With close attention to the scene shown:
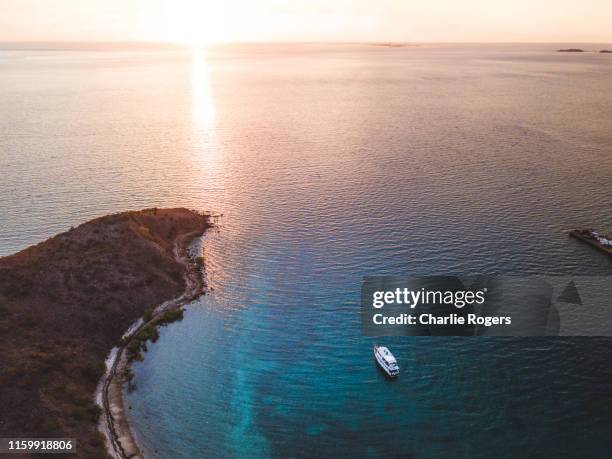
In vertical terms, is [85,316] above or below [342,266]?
above

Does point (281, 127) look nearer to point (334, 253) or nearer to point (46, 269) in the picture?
point (334, 253)

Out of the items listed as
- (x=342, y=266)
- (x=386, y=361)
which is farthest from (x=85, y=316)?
(x=342, y=266)

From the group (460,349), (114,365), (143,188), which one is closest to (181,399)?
(114,365)

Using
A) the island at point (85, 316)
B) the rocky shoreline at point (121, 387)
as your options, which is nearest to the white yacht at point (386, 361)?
the rocky shoreline at point (121, 387)

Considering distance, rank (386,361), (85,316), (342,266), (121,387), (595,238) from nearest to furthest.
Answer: (121,387), (386,361), (85,316), (342,266), (595,238)

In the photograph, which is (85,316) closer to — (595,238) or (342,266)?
(342,266)

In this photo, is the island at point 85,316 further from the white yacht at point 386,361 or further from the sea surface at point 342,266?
the white yacht at point 386,361
